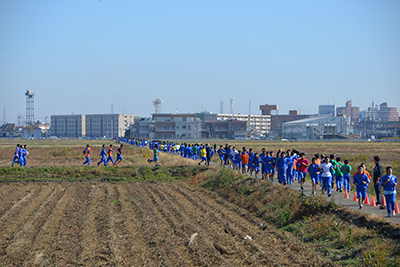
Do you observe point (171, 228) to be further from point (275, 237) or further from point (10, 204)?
point (10, 204)

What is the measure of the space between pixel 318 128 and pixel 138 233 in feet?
386

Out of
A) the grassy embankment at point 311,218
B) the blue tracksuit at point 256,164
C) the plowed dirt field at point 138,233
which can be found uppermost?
the blue tracksuit at point 256,164

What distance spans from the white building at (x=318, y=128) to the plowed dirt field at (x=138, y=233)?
343ft

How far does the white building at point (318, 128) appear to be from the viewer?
404ft

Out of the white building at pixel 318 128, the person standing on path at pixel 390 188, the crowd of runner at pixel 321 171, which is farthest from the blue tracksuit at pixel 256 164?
the white building at pixel 318 128

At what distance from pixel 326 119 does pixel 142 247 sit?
12486cm

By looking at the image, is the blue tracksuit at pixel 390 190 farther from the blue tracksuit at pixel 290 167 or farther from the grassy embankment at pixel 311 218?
the blue tracksuit at pixel 290 167

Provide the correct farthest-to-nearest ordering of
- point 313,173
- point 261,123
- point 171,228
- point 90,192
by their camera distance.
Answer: point 261,123
point 90,192
point 313,173
point 171,228

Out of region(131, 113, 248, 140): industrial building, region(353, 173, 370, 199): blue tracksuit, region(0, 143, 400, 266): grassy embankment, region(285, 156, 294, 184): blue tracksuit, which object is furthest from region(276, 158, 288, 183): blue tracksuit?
region(131, 113, 248, 140): industrial building

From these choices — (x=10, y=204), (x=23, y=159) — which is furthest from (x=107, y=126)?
(x=10, y=204)

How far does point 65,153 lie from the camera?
1779 inches

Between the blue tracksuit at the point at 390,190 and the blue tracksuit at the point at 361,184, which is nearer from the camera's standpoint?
the blue tracksuit at the point at 390,190

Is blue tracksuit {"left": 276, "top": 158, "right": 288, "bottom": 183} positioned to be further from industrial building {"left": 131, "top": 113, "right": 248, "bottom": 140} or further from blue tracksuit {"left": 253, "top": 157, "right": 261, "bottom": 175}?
industrial building {"left": 131, "top": 113, "right": 248, "bottom": 140}

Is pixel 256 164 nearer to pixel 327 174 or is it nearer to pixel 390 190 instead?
pixel 327 174
